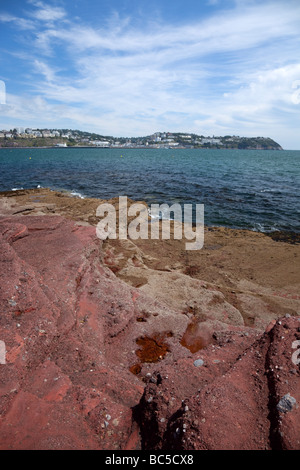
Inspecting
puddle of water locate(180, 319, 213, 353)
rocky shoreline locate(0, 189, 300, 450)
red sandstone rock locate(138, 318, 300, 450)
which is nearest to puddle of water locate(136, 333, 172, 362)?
rocky shoreline locate(0, 189, 300, 450)

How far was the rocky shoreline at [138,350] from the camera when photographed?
2.99 metres

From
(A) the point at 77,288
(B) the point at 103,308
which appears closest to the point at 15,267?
(A) the point at 77,288

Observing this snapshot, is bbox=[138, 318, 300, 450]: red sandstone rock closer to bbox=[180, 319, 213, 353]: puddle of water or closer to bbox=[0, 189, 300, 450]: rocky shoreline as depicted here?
bbox=[0, 189, 300, 450]: rocky shoreline

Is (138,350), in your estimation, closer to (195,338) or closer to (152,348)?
(152,348)

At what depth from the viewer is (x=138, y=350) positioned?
208 inches

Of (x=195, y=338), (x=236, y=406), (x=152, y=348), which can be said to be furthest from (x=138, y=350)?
(x=236, y=406)

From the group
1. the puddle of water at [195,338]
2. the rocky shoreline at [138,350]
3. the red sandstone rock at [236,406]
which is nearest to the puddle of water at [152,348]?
the rocky shoreline at [138,350]

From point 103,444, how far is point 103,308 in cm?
315

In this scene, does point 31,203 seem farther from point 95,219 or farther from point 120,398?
point 120,398

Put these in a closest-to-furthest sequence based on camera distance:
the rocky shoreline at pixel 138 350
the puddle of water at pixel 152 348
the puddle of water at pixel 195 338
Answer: the rocky shoreline at pixel 138 350
the puddle of water at pixel 152 348
the puddle of water at pixel 195 338

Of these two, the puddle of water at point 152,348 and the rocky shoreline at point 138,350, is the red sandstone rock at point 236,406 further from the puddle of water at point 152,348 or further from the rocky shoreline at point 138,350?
the puddle of water at point 152,348

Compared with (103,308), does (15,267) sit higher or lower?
higher

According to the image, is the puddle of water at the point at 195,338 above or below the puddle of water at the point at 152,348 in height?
below

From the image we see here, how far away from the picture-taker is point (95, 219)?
48.9 feet
